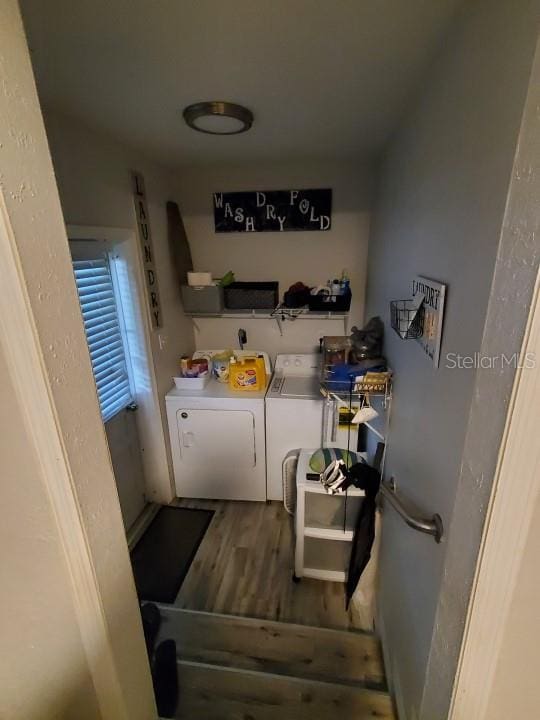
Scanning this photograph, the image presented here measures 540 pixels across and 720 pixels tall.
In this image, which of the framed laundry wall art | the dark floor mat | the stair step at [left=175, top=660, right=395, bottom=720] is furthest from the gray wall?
the dark floor mat

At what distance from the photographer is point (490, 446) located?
59 cm

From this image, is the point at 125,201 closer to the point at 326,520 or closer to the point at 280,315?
the point at 280,315

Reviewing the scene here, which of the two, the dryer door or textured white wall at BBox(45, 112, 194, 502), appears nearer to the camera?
textured white wall at BBox(45, 112, 194, 502)

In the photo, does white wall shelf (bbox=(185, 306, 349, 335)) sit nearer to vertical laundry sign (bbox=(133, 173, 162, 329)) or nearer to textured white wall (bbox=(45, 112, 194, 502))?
textured white wall (bbox=(45, 112, 194, 502))

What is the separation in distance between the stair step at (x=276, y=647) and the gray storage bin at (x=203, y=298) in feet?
6.14

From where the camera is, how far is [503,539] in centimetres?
60

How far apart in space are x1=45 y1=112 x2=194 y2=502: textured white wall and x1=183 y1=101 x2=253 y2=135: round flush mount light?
0.53m

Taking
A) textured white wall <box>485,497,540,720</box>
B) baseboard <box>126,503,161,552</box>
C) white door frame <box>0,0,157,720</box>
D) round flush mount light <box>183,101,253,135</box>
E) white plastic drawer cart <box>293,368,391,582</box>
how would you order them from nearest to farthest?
white door frame <box>0,0,157,720</box>, textured white wall <box>485,497,540,720</box>, round flush mount light <box>183,101,253,135</box>, white plastic drawer cart <box>293,368,391,582</box>, baseboard <box>126,503,161,552</box>

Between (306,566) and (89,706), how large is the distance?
4.77 ft

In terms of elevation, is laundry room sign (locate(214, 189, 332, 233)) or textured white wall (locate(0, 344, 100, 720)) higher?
laundry room sign (locate(214, 189, 332, 233))

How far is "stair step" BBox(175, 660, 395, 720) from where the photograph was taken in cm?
127

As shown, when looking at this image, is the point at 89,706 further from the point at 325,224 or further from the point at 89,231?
the point at 325,224

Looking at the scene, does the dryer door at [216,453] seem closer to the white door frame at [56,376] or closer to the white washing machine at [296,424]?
the white washing machine at [296,424]

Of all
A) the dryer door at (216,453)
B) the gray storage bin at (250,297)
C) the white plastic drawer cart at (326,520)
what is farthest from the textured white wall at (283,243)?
the white plastic drawer cart at (326,520)
